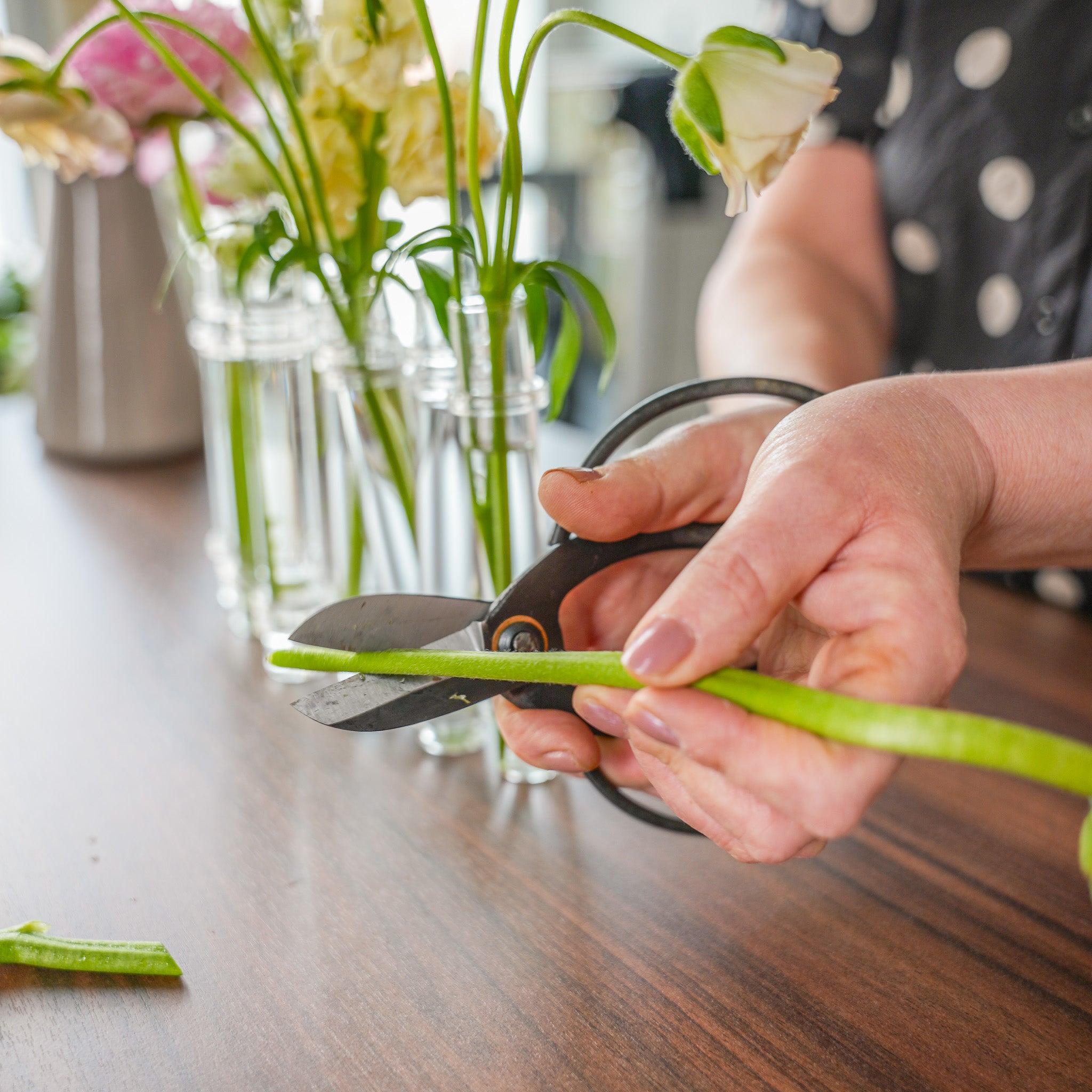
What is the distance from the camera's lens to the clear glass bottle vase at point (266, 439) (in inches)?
23.1

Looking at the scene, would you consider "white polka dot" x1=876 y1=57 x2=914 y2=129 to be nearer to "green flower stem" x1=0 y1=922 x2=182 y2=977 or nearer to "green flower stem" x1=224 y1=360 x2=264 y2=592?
"green flower stem" x1=224 y1=360 x2=264 y2=592

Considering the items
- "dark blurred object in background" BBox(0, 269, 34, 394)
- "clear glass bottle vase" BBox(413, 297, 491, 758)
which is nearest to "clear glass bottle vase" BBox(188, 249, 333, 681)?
"clear glass bottle vase" BBox(413, 297, 491, 758)

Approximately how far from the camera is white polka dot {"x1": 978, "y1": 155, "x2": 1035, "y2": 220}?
0.74m

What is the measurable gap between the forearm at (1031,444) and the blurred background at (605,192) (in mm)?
627

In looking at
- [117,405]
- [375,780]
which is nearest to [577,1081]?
[375,780]

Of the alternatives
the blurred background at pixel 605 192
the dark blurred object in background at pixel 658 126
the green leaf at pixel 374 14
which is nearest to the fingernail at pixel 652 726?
the green leaf at pixel 374 14

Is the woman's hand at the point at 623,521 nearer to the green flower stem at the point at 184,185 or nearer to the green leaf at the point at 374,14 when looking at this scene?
the green leaf at the point at 374,14

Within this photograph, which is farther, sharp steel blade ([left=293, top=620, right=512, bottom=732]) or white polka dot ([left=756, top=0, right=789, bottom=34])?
white polka dot ([left=756, top=0, right=789, bottom=34])

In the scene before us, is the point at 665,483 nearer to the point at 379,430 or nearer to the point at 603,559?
the point at 603,559

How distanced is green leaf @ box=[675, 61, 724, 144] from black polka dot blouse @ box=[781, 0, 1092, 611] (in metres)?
0.45

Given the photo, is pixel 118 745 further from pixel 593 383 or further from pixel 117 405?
pixel 593 383

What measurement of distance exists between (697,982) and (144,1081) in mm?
186

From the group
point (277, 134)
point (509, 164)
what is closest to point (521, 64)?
point (509, 164)

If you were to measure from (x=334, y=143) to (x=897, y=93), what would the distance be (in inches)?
21.7
